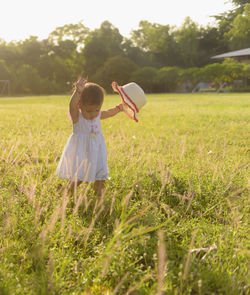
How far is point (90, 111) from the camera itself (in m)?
3.05

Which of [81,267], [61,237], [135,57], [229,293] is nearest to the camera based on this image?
[229,293]

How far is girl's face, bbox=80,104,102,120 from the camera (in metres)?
2.99

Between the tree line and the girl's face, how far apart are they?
1503 inches

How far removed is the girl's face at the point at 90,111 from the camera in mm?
2992

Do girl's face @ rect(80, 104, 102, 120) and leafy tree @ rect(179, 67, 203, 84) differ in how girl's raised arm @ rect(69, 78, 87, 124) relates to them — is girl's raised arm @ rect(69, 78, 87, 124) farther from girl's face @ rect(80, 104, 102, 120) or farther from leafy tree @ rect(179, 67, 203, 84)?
leafy tree @ rect(179, 67, 203, 84)

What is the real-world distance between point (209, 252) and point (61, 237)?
0.94 metres

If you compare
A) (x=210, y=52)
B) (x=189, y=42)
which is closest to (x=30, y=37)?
(x=189, y=42)

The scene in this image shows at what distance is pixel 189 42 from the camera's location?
166 ft

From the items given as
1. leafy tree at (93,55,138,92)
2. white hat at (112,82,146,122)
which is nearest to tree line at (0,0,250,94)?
leafy tree at (93,55,138,92)

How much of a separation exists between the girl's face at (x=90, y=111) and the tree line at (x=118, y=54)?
38.2 metres

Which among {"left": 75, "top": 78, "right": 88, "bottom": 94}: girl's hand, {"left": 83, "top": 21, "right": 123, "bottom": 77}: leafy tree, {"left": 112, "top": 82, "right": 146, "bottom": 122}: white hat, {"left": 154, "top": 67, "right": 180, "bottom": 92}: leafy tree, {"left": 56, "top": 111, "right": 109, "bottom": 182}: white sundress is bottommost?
{"left": 56, "top": 111, "right": 109, "bottom": 182}: white sundress

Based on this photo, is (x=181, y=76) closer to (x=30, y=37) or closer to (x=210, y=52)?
(x=210, y=52)

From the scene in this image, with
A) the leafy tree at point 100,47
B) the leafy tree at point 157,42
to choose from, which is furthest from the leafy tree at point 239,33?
the leafy tree at point 100,47

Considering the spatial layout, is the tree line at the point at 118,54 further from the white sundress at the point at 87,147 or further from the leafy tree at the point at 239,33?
the white sundress at the point at 87,147
